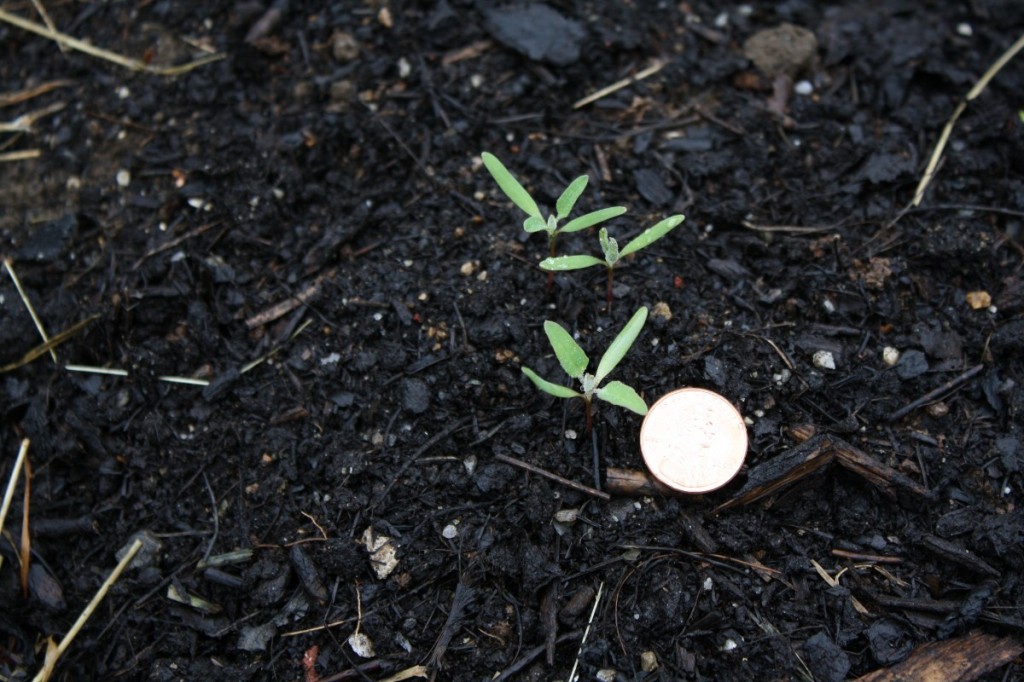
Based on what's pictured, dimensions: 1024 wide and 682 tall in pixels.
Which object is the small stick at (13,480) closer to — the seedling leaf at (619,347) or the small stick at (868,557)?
the seedling leaf at (619,347)

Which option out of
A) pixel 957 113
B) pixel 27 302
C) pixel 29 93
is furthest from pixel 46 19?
pixel 957 113

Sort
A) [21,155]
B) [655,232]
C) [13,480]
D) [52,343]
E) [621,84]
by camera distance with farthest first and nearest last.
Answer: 1. [21,155]
2. [621,84]
3. [52,343]
4. [13,480]
5. [655,232]

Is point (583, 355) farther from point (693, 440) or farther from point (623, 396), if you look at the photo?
point (693, 440)

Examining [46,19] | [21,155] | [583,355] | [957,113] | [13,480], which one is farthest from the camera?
[46,19]

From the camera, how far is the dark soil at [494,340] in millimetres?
2018

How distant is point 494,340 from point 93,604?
4.47 ft

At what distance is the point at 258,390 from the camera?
2.39m

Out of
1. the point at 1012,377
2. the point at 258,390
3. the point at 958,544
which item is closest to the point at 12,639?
the point at 258,390

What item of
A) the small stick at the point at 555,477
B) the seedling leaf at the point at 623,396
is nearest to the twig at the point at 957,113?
the seedling leaf at the point at 623,396

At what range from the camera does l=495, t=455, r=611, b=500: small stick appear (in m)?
2.09

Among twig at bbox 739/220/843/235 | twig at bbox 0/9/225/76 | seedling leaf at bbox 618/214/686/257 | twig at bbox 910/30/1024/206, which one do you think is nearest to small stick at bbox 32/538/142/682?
seedling leaf at bbox 618/214/686/257

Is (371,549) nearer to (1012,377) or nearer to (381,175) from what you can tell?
(381,175)

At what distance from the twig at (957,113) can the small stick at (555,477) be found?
4.72 feet

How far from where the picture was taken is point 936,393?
2.23m
